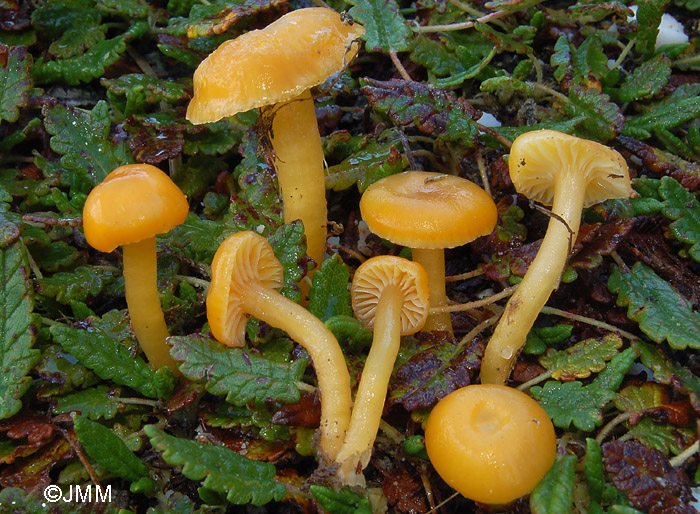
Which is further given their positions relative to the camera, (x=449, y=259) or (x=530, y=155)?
(x=449, y=259)

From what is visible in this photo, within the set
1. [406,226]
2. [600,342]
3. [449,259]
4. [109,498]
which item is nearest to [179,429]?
[109,498]

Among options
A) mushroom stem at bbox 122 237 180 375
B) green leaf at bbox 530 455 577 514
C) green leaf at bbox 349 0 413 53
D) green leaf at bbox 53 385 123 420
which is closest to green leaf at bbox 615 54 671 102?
green leaf at bbox 349 0 413 53

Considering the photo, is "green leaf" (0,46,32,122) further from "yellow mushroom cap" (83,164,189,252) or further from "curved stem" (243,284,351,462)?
"curved stem" (243,284,351,462)

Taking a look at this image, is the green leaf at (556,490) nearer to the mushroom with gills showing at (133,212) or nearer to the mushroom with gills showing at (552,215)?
the mushroom with gills showing at (552,215)

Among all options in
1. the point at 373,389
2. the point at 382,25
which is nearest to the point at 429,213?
the point at 373,389

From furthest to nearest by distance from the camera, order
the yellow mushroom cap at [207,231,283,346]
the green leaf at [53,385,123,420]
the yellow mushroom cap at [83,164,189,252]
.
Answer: the green leaf at [53,385,123,420], the yellow mushroom cap at [207,231,283,346], the yellow mushroom cap at [83,164,189,252]

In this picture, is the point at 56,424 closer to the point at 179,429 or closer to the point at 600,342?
the point at 179,429
